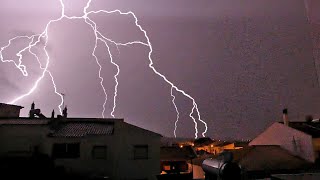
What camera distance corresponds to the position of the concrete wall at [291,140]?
25078 mm

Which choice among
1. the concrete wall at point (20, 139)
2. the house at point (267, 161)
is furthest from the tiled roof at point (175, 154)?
the concrete wall at point (20, 139)

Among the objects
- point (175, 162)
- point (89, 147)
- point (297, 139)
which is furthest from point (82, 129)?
point (297, 139)

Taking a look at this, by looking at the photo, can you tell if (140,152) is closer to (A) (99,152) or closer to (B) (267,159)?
(A) (99,152)

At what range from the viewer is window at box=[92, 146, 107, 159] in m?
22.8

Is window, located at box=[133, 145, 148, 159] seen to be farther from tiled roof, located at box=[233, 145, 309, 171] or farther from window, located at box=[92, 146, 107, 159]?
tiled roof, located at box=[233, 145, 309, 171]

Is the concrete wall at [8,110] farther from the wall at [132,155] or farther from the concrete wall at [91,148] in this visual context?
the wall at [132,155]

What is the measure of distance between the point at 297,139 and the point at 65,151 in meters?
19.0

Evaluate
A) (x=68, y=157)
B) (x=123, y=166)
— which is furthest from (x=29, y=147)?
(x=123, y=166)

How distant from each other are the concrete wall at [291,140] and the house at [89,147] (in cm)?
1192

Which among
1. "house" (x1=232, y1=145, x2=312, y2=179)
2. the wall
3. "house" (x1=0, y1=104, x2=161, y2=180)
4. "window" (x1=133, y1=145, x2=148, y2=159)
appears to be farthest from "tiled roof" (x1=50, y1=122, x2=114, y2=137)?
"house" (x1=232, y1=145, x2=312, y2=179)

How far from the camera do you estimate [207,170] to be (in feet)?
50.4

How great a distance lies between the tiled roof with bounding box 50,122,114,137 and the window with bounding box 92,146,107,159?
116 cm

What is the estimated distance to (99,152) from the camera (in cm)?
2286

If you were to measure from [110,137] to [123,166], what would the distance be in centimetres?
238
